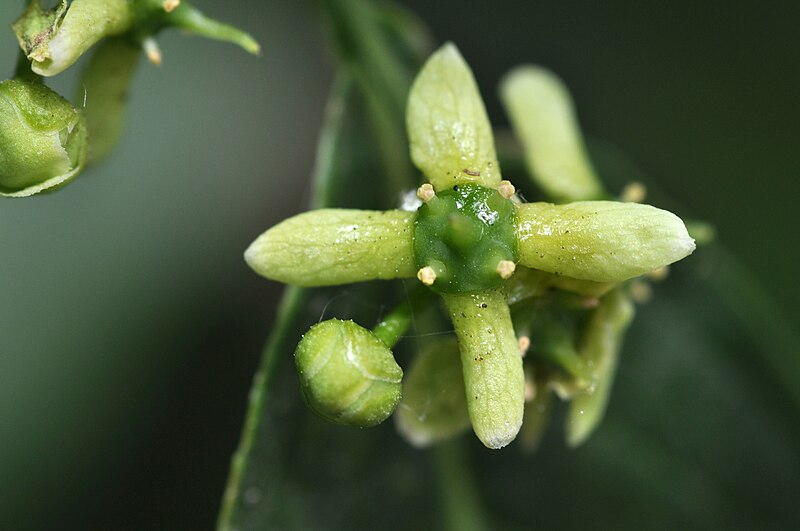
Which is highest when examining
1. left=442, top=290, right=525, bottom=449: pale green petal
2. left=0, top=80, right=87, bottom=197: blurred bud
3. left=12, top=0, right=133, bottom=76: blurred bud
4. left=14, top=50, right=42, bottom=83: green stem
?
left=12, top=0, right=133, bottom=76: blurred bud

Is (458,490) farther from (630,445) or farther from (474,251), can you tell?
(474,251)

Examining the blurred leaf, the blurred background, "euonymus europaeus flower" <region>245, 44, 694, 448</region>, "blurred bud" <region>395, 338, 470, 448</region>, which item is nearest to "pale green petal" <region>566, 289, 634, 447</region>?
"euonymus europaeus flower" <region>245, 44, 694, 448</region>

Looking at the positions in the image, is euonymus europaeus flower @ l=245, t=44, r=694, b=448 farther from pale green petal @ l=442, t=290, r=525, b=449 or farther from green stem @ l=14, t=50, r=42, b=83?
green stem @ l=14, t=50, r=42, b=83

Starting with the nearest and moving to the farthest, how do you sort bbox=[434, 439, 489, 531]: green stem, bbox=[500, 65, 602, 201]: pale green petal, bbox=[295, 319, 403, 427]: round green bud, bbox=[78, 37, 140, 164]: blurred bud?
bbox=[295, 319, 403, 427]: round green bud, bbox=[78, 37, 140, 164]: blurred bud, bbox=[500, 65, 602, 201]: pale green petal, bbox=[434, 439, 489, 531]: green stem

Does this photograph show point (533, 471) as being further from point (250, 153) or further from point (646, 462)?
point (250, 153)

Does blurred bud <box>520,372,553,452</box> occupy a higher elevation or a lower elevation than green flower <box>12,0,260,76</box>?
lower

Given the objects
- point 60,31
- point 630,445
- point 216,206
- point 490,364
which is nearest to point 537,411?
point 490,364

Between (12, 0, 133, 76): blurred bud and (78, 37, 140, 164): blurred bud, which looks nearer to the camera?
(12, 0, 133, 76): blurred bud

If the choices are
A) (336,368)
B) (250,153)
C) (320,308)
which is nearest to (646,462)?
(320,308)
